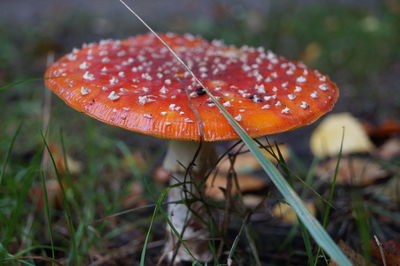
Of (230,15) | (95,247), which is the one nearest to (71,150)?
(95,247)

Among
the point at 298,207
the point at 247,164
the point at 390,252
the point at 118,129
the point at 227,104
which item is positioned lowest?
the point at 118,129

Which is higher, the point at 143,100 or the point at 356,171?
the point at 143,100

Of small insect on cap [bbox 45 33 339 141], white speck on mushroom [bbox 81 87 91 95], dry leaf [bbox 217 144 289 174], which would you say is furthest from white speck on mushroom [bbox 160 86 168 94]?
dry leaf [bbox 217 144 289 174]

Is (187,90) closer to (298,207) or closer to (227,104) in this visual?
(227,104)

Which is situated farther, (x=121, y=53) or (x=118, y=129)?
(x=118, y=129)

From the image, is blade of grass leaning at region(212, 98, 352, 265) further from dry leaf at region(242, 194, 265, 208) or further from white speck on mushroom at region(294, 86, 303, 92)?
dry leaf at region(242, 194, 265, 208)

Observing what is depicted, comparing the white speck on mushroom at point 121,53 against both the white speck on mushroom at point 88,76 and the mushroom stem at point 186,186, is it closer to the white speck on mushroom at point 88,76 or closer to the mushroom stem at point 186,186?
the white speck on mushroom at point 88,76

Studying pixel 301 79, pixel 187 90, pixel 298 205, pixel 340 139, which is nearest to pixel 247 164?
pixel 340 139
